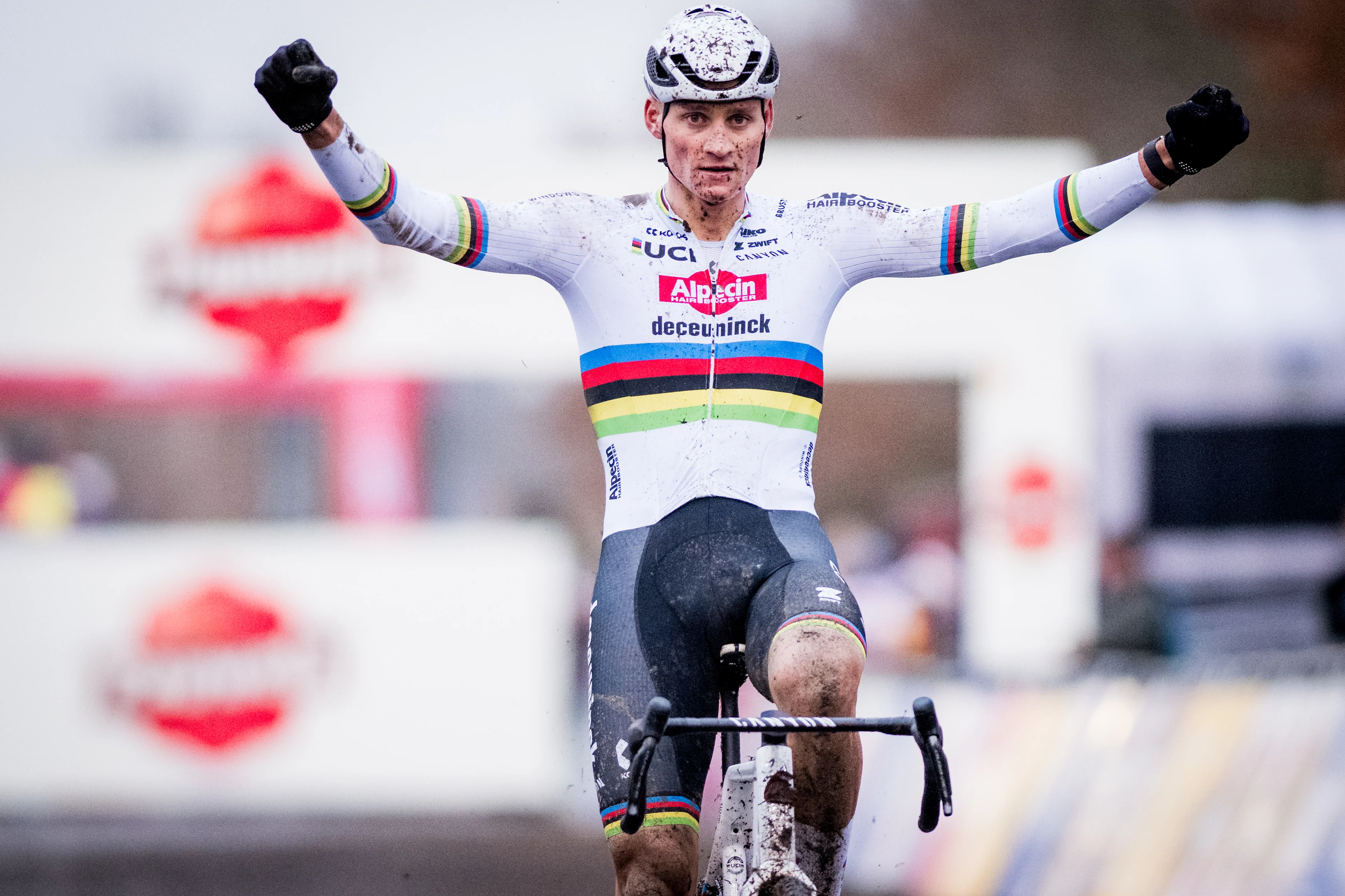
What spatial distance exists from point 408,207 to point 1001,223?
64.3 inches

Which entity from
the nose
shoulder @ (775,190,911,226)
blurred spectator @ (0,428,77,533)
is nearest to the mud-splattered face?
the nose

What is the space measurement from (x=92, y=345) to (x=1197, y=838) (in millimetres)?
10173

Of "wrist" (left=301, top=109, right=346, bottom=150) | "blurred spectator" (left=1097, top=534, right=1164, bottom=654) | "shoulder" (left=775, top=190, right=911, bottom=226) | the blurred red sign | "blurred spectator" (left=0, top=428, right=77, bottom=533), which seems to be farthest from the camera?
"blurred spectator" (left=0, top=428, right=77, bottom=533)

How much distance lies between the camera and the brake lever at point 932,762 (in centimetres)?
329

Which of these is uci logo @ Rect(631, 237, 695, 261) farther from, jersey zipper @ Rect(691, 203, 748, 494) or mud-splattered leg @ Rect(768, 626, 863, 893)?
mud-splattered leg @ Rect(768, 626, 863, 893)

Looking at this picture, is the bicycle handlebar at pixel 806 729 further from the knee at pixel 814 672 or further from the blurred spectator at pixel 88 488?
the blurred spectator at pixel 88 488

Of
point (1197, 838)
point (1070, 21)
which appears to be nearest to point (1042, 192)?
point (1197, 838)

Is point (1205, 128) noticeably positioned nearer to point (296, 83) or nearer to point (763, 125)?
point (763, 125)

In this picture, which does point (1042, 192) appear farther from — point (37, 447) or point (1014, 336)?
point (37, 447)

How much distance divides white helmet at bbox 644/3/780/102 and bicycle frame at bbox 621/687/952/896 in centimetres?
165

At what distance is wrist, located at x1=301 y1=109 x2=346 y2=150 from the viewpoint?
3809 mm

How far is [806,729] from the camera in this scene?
3.32 meters

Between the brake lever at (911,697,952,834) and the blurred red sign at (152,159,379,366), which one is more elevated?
the blurred red sign at (152,159,379,366)

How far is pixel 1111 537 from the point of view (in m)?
13.9
